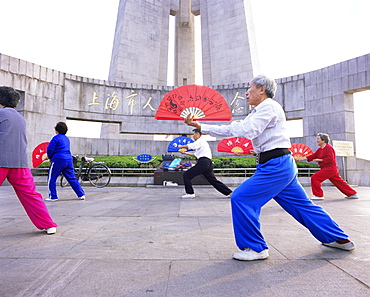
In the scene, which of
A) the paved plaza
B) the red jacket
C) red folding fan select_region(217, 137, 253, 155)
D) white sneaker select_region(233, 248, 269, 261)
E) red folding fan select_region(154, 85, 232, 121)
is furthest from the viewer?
red folding fan select_region(217, 137, 253, 155)

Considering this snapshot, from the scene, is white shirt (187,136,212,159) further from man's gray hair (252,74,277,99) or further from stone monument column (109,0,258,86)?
stone monument column (109,0,258,86)

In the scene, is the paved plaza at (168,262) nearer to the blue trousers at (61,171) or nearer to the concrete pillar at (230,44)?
the blue trousers at (61,171)

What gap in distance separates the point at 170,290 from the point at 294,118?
1534cm

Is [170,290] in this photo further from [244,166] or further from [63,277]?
[244,166]

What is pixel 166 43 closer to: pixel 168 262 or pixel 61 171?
pixel 61 171

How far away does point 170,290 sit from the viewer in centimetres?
164

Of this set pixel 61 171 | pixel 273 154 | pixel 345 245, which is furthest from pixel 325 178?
pixel 61 171

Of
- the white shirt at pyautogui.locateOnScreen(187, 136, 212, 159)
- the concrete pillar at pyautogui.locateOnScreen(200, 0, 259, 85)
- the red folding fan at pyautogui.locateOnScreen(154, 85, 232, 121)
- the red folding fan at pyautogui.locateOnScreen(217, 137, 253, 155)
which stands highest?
the concrete pillar at pyautogui.locateOnScreen(200, 0, 259, 85)

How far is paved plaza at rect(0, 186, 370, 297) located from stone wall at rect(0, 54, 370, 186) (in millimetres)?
11385

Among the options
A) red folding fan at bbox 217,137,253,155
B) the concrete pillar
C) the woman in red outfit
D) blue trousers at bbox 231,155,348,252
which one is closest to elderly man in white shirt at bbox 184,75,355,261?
blue trousers at bbox 231,155,348,252

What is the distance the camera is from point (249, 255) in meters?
2.21

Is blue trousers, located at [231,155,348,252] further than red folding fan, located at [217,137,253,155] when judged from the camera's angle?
No

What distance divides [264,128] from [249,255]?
3.75ft

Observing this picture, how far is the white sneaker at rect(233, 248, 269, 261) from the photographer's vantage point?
2199 millimetres
